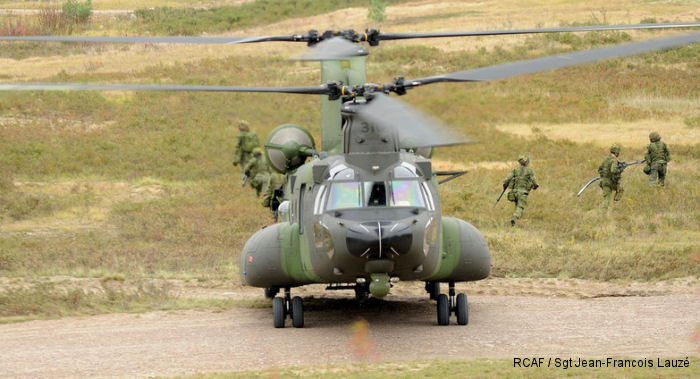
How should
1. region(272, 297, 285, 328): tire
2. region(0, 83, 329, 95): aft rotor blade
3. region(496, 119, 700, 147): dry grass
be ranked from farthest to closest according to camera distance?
region(496, 119, 700, 147): dry grass
region(272, 297, 285, 328): tire
region(0, 83, 329, 95): aft rotor blade

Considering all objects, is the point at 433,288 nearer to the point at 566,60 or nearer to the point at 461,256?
the point at 461,256

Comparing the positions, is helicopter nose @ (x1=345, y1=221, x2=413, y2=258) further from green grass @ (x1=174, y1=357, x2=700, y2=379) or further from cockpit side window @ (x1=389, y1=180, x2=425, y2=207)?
green grass @ (x1=174, y1=357, x2=700, y2=379)

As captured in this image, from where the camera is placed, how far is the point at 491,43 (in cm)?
4578

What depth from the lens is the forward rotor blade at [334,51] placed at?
441 inches

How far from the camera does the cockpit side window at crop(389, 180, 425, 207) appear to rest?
12477mm

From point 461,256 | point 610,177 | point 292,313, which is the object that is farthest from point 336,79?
point 610,177

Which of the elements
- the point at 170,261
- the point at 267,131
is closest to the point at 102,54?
the point at 170,261

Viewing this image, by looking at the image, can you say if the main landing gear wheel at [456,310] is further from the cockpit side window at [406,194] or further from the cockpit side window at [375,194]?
the cockpit side window at [375,194]

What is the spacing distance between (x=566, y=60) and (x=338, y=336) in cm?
487

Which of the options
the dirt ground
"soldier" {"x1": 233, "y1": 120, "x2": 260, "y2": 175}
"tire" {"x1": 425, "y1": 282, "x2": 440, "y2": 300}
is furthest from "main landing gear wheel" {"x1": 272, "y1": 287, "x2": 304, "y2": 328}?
"soldier" {"x1": 233, "y1": 120, "x2": 260, "y2": 175}

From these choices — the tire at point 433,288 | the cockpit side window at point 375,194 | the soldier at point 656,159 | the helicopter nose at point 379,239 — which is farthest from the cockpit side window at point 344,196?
the soldier at point 656,159

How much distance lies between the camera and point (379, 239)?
38.7 ft

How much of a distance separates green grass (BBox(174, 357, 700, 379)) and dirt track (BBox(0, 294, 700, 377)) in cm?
39

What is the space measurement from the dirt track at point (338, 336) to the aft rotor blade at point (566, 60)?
316cm
